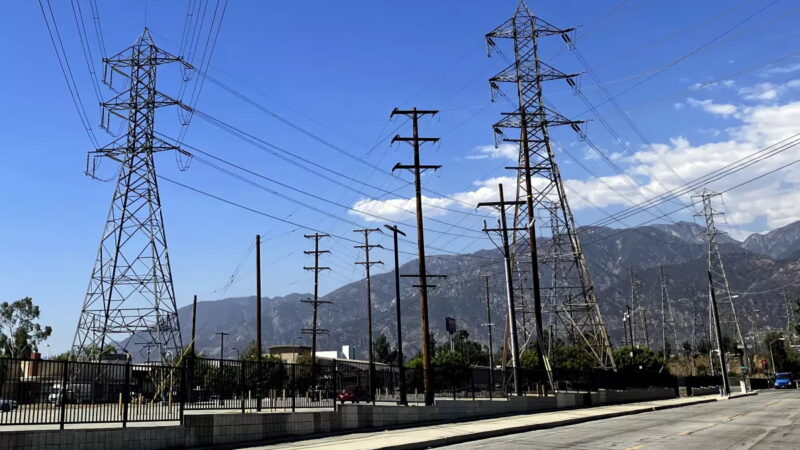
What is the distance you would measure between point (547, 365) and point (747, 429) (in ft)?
61.1

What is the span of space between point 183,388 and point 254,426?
2.91 m

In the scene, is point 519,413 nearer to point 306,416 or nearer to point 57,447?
point 306,416

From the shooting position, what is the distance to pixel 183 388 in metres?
21.3

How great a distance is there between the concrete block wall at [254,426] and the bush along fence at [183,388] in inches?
24.3

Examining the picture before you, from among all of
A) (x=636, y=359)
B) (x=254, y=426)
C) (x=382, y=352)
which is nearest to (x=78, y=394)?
(x=254, y=426)

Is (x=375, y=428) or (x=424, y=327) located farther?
(x=424, y=327)

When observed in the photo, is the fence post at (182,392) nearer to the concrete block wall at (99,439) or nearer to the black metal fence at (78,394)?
the black metal fence at (78,394)

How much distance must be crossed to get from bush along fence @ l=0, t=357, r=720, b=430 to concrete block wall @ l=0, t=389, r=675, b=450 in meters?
0.62

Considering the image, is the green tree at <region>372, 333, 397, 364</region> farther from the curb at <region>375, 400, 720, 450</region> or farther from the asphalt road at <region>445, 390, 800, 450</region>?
the asphalt road at <region>445, 390, 800, 450</region>

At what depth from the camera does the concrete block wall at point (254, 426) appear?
16.7 m

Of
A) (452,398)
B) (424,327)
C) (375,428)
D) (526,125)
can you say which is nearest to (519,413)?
(452,398)

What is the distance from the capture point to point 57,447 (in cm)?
1644

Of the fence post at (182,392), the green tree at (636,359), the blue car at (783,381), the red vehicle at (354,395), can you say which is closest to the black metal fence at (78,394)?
the fence post at (182,392)

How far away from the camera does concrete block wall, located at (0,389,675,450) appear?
16.7 m
